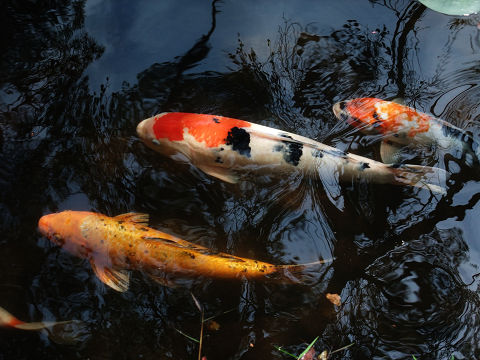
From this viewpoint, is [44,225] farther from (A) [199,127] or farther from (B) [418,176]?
(B) [418,176]

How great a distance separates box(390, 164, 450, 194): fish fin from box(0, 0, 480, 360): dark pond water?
0.09 m

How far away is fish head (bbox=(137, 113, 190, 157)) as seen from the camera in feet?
11.3

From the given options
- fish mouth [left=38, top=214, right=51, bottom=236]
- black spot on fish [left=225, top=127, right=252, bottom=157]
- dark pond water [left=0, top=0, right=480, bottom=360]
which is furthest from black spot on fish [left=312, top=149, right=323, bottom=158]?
fish mouth [left=38, top=214, right=51, bottom=236]

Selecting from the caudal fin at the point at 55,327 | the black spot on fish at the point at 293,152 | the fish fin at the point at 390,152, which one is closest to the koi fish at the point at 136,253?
the caudal fin at the point at 55,327

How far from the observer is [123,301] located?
287cm

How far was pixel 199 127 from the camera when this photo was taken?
3430 mm

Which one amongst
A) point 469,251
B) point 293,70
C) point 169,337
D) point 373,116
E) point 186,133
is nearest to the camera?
point 169,337

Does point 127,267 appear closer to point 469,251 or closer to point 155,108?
point 155,108

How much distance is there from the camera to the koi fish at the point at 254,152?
3297mm

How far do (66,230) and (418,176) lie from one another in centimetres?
281

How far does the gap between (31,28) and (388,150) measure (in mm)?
3765

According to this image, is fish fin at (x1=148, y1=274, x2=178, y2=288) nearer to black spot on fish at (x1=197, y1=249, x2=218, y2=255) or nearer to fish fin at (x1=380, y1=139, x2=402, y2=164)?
black spot on fish at (x1=197, y1=249, x2=218, y2=255)

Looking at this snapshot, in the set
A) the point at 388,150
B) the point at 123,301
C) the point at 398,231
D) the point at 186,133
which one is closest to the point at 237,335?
the point at 123,301

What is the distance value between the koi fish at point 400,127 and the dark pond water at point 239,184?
5.2 inches
